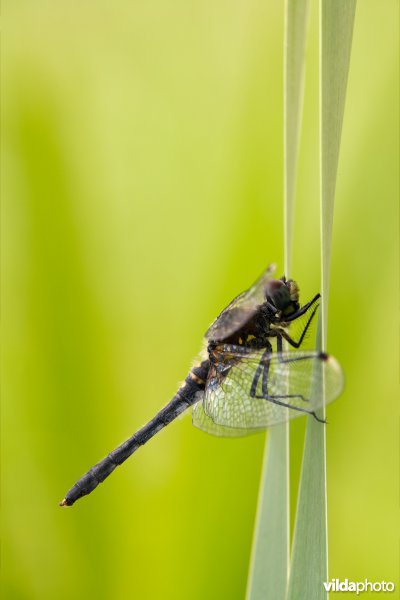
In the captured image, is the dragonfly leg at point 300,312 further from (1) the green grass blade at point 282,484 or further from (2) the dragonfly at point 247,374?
(1) the green grass blade at point 282,484

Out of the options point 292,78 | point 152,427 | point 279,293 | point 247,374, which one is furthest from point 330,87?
point 152,427

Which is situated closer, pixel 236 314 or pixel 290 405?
pixel 290 405

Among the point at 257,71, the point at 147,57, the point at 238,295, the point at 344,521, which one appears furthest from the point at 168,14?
the point at 344,521

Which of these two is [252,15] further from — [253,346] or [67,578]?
[67,578]

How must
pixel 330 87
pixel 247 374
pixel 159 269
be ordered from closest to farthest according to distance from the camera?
1. pixel 330 87
2. pixel 247 374
3. pixel 159 269

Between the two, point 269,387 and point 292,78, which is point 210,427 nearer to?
point 269,387

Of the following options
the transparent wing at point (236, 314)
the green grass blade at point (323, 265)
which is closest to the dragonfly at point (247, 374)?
the transparent wing at point (236, 314)

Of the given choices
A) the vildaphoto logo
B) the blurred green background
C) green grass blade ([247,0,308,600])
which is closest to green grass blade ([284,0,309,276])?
green grass blade ([247,0,308,600])
